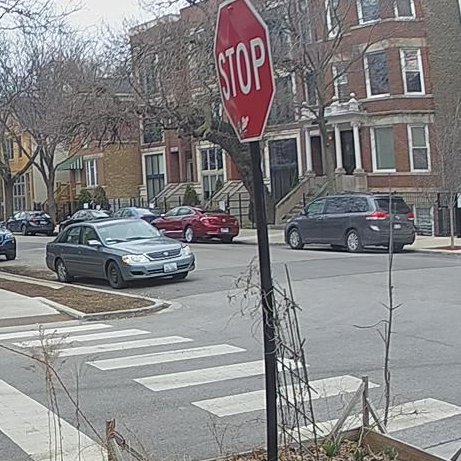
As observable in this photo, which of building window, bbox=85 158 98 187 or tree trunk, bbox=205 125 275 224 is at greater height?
building window, bbox=85 158 98 187

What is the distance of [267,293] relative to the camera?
13.5 ft

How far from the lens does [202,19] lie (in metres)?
31.3

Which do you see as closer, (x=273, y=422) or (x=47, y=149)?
(x=273, y=422)

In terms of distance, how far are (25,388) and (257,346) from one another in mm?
3041

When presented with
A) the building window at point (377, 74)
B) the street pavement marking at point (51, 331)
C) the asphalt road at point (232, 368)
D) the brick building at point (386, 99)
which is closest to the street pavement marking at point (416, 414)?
the asphalt road at point (232, 368)

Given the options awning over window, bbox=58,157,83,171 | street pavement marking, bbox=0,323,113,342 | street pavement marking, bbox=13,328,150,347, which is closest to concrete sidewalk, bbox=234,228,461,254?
street pavement marking, bbox=0,323,113,342

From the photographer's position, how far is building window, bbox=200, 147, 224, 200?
4944 centimetres

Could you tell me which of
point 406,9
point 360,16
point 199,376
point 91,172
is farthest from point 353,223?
point 91,172

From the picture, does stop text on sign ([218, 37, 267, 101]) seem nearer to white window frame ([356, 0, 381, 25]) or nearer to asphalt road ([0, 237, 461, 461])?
asphalt road ([0, 237, 461, 461])

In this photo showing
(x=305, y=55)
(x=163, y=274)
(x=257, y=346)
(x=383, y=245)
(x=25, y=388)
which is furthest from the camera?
(x=305, y=55)

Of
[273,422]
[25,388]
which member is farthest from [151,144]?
A: [273,422]

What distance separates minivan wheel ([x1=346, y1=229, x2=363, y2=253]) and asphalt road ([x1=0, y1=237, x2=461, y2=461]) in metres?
7.72

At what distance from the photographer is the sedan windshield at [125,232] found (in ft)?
61.3

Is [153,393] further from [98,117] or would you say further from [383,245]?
[98,117]
